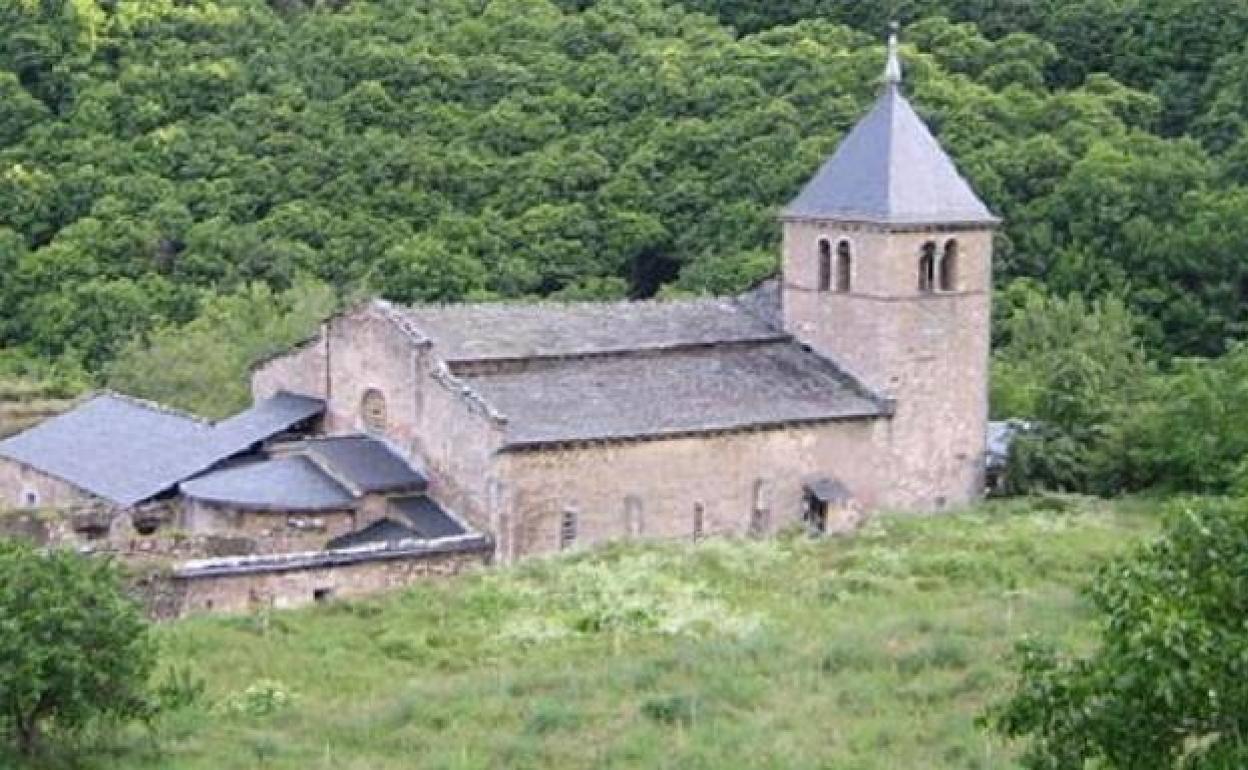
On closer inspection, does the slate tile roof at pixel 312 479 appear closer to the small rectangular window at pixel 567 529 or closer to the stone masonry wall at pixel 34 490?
the small rectangular window at pixel 567 529

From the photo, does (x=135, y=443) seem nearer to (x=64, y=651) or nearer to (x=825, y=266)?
(x=825, y=266)

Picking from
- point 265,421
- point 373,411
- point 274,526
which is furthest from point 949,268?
point 274,526

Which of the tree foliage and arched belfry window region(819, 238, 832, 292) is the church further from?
the tree foliage

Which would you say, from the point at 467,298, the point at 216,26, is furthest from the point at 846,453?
the point at 216,26

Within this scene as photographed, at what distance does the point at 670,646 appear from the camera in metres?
22.7

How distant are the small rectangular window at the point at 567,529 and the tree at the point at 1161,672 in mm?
17410

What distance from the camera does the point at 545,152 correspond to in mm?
49406

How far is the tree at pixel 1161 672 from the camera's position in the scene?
10.9 metres

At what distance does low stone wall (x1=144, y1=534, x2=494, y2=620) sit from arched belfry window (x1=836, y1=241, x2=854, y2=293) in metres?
7.85

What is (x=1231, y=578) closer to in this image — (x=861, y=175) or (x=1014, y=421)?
(x=861, y=175)

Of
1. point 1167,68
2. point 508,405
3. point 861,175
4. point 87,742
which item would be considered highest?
point 1167,68

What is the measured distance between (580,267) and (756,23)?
1739 cm

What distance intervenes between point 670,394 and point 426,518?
3956 millimetres

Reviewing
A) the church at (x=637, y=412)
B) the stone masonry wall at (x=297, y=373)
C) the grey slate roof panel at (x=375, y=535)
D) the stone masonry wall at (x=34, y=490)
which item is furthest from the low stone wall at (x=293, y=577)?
the stone masonry wall at (x=297, y=373)
